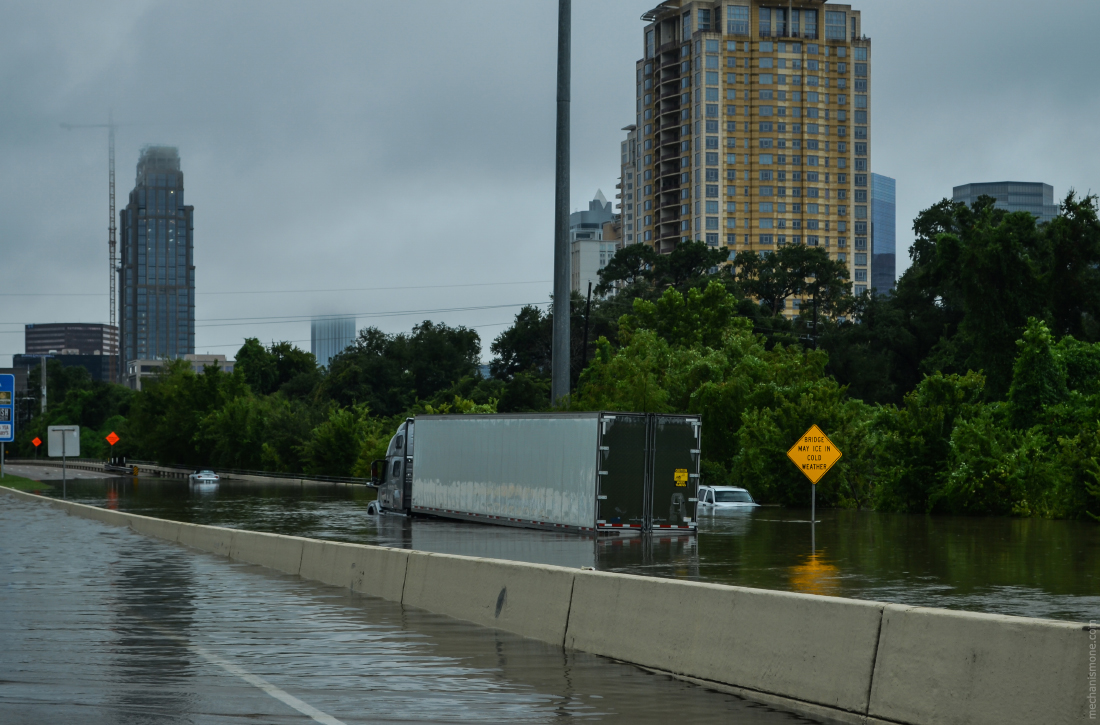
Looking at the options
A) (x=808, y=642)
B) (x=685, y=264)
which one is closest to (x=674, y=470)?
(x=808, y=642)

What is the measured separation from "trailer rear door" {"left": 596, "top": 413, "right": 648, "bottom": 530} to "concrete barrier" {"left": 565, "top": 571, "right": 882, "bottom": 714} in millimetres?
18962

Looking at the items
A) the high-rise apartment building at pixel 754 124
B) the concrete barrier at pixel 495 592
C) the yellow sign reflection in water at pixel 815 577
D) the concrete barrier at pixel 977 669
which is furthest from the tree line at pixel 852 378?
the high-rise apartment building at pixel 754 124

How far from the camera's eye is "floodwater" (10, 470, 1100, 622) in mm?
20359

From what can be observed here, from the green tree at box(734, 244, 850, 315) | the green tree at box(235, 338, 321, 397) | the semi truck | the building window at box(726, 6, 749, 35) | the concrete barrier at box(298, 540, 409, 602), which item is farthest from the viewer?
the building window at box(726, 6, 749, 35)

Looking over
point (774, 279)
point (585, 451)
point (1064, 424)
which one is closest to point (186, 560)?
point (585, 451)

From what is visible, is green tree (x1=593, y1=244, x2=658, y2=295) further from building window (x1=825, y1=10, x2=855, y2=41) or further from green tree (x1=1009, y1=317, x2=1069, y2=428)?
green tree (x1=1009, y1=317, x2=1069, y2=428)

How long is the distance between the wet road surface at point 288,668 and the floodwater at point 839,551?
7.65 metres

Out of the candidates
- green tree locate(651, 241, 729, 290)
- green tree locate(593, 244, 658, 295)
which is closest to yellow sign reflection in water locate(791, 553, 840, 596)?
green tree locate(651, 241, 729, 290)

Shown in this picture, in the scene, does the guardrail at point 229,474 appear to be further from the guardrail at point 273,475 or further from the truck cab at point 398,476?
the truck cab at point 398,476

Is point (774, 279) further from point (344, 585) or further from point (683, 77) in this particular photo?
point (344, 585)

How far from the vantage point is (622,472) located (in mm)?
31891

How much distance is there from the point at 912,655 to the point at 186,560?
18370mm

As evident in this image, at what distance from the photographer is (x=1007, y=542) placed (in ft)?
105

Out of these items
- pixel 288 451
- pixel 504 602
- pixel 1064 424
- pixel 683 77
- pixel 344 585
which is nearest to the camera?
pixel 504 602
